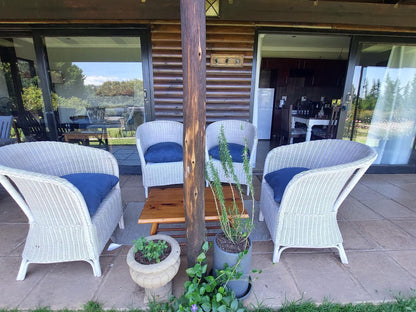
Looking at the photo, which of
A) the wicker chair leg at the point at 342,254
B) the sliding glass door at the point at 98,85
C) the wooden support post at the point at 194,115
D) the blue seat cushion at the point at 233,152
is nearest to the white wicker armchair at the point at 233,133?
the blue seat cushion at the point at 233,152

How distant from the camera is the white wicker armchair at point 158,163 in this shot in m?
2.51

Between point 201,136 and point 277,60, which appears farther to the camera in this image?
point 277,60

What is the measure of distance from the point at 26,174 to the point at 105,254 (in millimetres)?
822

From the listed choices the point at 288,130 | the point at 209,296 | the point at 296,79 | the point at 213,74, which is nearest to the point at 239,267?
the point at 209,296

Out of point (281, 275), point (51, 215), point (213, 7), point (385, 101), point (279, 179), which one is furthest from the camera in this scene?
point (385, 101)

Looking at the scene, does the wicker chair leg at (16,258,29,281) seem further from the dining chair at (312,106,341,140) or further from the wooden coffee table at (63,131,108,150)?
the dining chair at (312,106,341,140)

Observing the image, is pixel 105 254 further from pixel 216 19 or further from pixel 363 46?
pixel 363 46

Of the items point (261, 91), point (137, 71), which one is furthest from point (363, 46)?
point (137, 71)

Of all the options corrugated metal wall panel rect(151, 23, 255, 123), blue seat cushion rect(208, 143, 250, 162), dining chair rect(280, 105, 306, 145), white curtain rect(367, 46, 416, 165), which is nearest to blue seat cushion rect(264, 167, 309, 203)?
blue seat cushion rect(208, 143, 250, 162)

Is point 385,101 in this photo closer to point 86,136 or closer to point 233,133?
point 233,133

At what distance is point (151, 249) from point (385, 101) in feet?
13.2

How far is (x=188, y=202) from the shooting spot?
1.19 m

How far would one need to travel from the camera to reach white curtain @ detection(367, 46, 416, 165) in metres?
3.24

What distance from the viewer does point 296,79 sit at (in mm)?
6680
